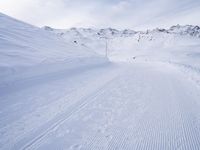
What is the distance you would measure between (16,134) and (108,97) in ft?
10.8

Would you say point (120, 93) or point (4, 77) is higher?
point (4, 77)

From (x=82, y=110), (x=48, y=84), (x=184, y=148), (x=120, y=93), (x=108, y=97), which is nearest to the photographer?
(x=184, y=148)

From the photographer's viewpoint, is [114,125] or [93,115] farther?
[93,115]

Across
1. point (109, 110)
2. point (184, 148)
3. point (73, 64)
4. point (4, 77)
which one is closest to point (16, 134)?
point (109, 110)

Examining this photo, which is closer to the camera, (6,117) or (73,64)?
(6,117)

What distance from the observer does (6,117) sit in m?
4.69

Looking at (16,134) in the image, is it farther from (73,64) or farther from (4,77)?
(73,64)

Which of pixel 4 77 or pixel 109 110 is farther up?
pixel 4 77

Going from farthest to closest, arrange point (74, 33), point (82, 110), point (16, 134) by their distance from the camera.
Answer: point (74, 33) < point (82, 110) < point (16, 134)

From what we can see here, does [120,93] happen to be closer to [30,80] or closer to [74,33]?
[30,80]

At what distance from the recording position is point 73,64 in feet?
44.4

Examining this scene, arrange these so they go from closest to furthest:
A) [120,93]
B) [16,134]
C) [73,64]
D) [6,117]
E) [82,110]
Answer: [16,134] → [6,117] → [82,110] → [120,93] → [73,64]

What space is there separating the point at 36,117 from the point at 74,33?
562ft

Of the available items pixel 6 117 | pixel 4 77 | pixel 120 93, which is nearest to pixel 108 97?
pixel 120 93
